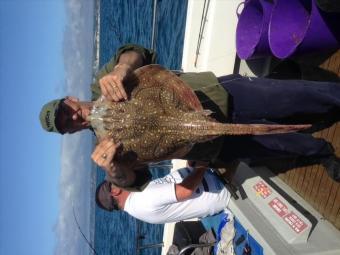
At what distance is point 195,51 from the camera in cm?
739

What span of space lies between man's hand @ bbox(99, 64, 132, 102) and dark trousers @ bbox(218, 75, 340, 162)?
121 centimetres

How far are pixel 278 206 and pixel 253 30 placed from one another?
3099mm

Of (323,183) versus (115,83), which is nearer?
(115,83)

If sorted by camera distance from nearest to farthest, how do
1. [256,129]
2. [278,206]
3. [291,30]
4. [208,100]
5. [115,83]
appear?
[256,129], [115,83], [208,100], [278,206], [291,30]

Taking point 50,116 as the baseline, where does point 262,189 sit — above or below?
below

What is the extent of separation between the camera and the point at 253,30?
6.25 m

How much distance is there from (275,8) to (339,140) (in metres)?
2.28

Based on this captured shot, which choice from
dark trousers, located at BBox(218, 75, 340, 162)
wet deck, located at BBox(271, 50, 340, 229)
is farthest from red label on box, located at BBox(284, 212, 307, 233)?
dark trousers, located at BBox(218, 75, 340, 162)

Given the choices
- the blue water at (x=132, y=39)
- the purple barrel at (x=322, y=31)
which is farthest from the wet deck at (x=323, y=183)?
the blue water at (x=132, y=39)

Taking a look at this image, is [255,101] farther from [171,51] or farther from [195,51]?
[171,51]

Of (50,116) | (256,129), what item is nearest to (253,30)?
(256,129)

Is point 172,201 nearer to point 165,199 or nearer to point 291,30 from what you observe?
point 165,199

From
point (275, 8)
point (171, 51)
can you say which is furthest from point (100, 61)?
point (275, 8)

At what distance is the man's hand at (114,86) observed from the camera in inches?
115
